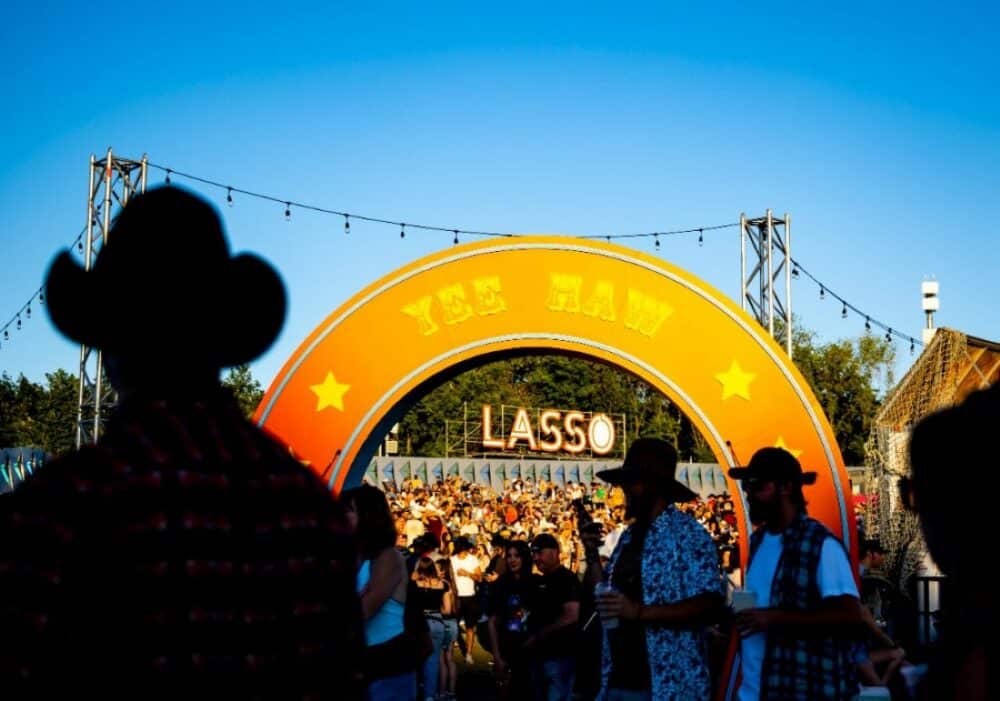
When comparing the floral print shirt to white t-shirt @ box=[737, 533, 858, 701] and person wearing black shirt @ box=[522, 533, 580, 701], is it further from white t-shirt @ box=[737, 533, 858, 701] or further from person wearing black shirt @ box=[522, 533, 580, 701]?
person wearing black shirt @ box=[522, 533, 580, 701]

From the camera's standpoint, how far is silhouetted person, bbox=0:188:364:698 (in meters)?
1.48

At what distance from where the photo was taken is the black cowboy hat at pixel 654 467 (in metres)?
5.21

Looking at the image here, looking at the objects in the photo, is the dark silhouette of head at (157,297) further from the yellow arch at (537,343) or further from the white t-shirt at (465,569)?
the white t-shirt at (465,569)

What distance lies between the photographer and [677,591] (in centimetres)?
495

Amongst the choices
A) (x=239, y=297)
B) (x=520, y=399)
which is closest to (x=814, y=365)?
(x=520, y=399)

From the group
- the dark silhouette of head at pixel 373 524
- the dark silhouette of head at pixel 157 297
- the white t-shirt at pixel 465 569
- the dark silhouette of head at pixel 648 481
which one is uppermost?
the dark silhouette of head at pixel 157 297

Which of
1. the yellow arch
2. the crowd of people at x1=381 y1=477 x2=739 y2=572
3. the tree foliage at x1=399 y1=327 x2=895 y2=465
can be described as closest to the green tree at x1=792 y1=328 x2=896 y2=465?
the tree foliage at x1=399 y1=327 x2=895 y2=465

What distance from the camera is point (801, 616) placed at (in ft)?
14.7

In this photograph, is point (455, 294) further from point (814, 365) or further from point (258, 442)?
point (814, 365)

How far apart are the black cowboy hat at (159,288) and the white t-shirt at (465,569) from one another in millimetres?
15044

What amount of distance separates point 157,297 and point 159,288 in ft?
0.05

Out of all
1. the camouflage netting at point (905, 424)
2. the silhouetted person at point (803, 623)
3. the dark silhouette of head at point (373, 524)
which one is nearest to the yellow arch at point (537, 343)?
the camouflage netting at point (905, 424)

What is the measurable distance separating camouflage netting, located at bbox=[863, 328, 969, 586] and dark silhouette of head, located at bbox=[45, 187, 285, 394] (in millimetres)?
14099

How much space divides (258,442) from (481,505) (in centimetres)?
2522
